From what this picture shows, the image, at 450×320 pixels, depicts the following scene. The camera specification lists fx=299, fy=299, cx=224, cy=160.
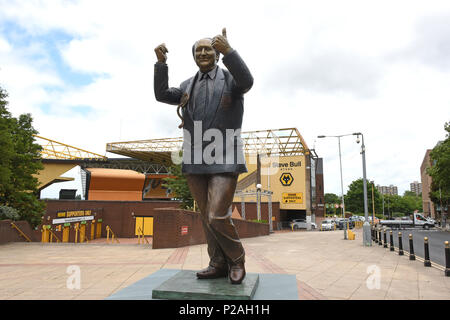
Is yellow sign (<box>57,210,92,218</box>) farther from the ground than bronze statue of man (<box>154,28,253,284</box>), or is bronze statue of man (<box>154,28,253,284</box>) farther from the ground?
bronze statue of man (<box>154,28,253,284</box>)

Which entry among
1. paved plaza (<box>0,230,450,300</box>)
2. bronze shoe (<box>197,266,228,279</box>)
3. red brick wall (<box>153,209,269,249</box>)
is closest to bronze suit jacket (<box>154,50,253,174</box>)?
bronze shoe (<box>197,266,228,279</box>)

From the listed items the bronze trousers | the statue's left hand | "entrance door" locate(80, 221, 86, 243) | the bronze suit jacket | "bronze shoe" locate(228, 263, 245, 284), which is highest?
the statue's left hand

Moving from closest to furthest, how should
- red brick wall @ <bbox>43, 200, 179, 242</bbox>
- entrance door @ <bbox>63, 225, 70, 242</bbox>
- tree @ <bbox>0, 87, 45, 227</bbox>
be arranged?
tree @ <bbox>0, 87, 45, 227</bbox>
entrance door @ <bbox>63, 225, 70, 242</bbox>
red brick wall @ <bbox>43, 200, 179, 242</bbox>

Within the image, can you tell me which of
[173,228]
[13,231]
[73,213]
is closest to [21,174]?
[13,231]

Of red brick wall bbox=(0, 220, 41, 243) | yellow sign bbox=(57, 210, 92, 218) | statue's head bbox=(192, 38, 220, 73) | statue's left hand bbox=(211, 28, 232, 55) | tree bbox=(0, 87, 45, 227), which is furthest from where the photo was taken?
yellow sign bbox=(57, 210, 92, 218)

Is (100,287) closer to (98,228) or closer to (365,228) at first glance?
(365,228)

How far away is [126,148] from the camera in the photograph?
44312 mm

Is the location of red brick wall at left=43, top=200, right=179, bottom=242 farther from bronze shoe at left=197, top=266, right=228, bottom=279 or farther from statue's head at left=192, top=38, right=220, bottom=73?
statue's head at left=192, top=38, right=220, bottom=73

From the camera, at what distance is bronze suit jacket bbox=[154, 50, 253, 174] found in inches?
144

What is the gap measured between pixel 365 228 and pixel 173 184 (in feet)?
38.7

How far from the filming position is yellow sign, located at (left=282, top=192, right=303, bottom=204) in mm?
33675

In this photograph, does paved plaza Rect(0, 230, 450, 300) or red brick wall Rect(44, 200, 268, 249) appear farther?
red brick wall Rect(44, 200, 268, 249)

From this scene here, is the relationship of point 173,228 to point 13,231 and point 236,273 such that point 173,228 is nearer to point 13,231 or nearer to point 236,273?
point 236,273

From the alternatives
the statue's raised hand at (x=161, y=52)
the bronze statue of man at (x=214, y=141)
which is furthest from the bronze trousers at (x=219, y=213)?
the statue's raised hand at (x=161, y=52)
